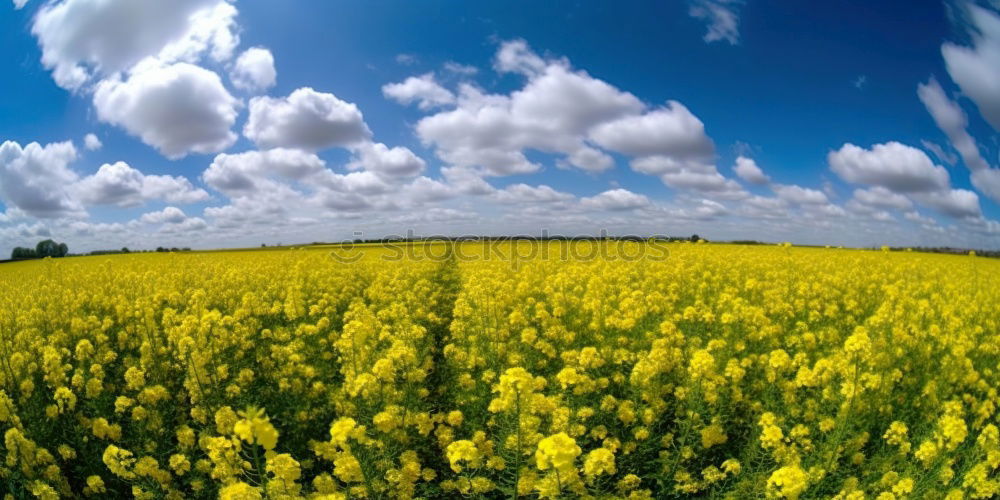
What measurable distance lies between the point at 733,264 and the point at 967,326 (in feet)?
26.0

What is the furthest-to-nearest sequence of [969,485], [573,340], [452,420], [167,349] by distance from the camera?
[573,340], [167,349], [452,420], [969,485]

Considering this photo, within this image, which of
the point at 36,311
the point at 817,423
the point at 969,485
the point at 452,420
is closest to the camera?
the point at 969,485

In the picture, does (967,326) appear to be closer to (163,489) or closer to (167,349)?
(163,489)

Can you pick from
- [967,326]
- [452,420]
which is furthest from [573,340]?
[967,326]

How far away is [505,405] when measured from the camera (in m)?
4.12

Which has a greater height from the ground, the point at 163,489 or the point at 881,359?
the point at 881,359

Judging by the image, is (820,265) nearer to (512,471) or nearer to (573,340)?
(573,340)

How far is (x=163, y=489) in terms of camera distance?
4422mm

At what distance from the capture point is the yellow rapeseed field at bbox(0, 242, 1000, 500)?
412 centimetres

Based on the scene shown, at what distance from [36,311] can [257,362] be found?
521 cm

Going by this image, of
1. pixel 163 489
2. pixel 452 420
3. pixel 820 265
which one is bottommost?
pixel 163 489

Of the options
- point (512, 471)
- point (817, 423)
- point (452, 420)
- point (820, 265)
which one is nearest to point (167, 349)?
point (452, 420)

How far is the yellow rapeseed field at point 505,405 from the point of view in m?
4.12

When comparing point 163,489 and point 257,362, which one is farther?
point 257,362
